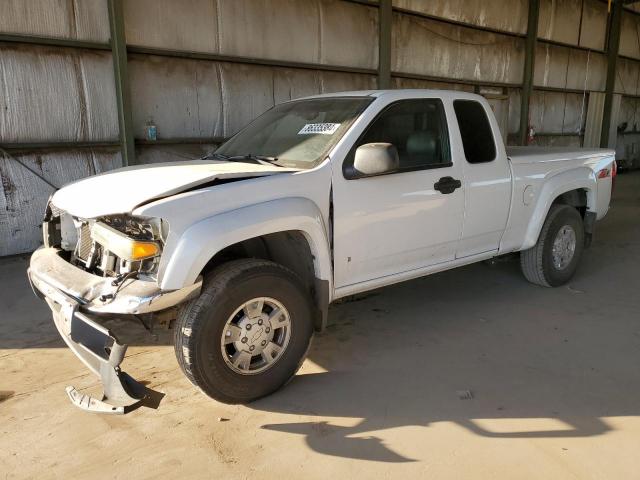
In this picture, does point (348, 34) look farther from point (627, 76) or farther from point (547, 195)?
point (627, 76)

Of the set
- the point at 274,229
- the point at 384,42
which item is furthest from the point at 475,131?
the point at 384,42

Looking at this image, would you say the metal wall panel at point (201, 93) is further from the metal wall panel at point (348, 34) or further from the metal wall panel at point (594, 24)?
the metal wall panel at point (594, 24)

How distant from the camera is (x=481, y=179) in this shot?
13.9ft

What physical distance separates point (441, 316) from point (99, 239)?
2.88 m

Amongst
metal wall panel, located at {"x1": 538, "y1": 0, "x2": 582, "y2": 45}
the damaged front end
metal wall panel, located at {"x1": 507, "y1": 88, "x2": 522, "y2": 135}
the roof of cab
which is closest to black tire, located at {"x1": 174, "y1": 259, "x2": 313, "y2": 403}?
the damaged front end

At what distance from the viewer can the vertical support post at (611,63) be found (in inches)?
610

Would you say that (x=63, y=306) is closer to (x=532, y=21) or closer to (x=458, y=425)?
(x=458, y=425)

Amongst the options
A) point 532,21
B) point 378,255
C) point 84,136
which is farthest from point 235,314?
point 532,21

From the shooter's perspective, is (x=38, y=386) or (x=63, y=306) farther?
(x=38, y=386)

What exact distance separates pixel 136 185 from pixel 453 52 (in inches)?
394

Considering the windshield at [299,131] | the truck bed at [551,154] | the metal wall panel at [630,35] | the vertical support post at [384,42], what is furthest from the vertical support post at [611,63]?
the windshield at [299,131]

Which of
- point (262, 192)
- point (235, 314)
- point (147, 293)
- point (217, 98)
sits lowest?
point (235, 314)

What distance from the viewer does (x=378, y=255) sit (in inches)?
143

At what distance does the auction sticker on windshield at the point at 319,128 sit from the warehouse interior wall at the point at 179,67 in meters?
3.76
